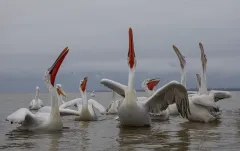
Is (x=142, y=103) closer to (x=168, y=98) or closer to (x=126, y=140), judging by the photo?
(x=168, y=98)

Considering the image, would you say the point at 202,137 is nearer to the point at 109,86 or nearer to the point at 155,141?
the point at 155,141

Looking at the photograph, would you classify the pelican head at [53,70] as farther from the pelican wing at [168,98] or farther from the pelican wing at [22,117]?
the pelican wing at [168,98]

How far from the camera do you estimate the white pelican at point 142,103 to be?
10.7 metres

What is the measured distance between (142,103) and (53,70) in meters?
2.51

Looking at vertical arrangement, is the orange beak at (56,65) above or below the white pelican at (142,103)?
above

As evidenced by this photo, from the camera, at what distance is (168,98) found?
11.3 m

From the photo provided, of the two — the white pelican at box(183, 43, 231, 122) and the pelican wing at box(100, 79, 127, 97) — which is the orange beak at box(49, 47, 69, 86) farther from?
the white pelican at box(183, 43, 231, 122)

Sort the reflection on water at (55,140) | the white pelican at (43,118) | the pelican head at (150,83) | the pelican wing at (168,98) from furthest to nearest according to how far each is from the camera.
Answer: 1. the pelican head at (150,83)
2. the pelican wing at (168,98)
3. the white pelican at (43,118)
4. the reflection on water at (55,140)

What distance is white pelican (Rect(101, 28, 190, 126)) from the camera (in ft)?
35.0

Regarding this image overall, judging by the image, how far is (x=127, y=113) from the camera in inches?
423

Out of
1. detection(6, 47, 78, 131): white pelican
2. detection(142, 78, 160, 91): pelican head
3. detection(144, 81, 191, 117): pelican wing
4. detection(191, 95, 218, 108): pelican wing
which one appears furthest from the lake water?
detection(142, 78, 160, 91): pelican head

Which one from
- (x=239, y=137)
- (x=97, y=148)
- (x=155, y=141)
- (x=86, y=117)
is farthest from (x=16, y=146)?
(x=86, y=117)

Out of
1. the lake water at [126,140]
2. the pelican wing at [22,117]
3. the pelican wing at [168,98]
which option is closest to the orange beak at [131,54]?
the pelican wing at [168,98]

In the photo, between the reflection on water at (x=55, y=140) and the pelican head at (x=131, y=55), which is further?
the pelican head at (x=131, y=55)
